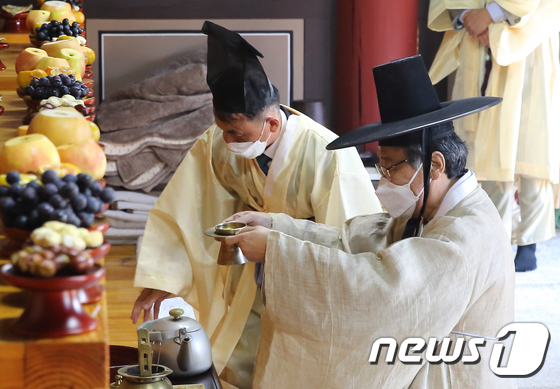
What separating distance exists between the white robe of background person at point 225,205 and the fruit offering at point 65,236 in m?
1.50

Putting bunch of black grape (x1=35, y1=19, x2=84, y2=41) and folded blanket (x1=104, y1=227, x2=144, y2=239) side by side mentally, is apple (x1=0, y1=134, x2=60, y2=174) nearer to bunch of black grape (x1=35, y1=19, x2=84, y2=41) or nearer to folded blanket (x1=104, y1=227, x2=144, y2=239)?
bunch of black grape (x1=35, y1=19, x2=84, y2=41)

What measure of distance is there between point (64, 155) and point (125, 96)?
12.6 feet

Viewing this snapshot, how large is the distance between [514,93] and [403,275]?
2.97 meters

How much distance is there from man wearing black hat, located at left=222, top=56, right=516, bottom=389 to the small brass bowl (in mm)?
36

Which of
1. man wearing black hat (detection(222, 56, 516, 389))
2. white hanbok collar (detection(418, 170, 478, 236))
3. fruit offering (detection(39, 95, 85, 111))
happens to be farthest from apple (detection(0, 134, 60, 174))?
white hanbok collar (detection(418, 170, 478, 236))

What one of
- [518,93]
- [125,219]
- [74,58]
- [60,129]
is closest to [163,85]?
[125,219]

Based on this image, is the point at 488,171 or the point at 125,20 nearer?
the point at 488,171

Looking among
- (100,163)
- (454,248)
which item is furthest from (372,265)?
(100,163)

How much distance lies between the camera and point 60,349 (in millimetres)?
648

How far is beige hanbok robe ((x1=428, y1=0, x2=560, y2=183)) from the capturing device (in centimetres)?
404

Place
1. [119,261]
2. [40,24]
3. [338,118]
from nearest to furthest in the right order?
[40,24], [119,261], [338,118]

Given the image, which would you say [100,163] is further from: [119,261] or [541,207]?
[541,207]

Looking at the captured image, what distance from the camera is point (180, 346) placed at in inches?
60.7

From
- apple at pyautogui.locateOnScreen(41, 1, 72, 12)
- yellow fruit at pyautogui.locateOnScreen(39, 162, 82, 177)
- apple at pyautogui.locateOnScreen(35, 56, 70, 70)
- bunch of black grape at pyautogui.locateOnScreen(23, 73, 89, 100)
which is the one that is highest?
apple at pyautogui.locateOnScreen(41, 1, 72, 12)
